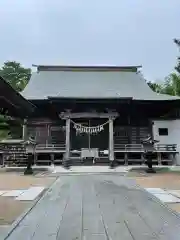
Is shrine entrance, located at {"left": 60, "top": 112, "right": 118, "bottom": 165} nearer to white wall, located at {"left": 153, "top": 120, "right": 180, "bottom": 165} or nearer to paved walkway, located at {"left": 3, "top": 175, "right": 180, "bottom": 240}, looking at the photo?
white wall, located at {"left": 153, "top": 120, "right": 180, "bottom": 165}

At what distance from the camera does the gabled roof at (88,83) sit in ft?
64.7

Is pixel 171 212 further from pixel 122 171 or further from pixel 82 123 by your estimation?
pixel 82 123

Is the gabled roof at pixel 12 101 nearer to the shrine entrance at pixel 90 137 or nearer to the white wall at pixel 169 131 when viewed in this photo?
the shrine entrance at pixel 90 137

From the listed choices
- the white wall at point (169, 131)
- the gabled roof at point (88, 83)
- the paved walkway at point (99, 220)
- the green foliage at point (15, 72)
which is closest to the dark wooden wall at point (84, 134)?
the white wall at point (169, 131)

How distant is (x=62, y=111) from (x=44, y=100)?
1.36 metres

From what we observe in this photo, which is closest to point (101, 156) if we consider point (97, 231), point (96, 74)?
point (96, 74)

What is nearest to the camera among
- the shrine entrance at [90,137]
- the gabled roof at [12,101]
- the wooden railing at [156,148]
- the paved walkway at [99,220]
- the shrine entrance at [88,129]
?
the gabled roof at [12,101]

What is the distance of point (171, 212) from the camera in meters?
5.64

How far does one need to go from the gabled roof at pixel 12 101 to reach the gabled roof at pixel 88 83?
13949mm

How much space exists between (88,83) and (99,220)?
18.0 metres

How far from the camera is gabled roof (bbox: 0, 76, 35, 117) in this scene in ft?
12.2

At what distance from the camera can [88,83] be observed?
22.4 meters

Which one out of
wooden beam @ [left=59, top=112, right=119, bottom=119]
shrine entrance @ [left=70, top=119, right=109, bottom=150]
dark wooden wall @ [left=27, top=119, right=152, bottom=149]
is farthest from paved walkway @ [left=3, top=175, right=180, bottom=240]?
dark wooden wall @ [left=27, top=119, right=152, bottom=149]

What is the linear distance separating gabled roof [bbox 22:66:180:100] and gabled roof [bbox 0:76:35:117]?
13949 millimetres
